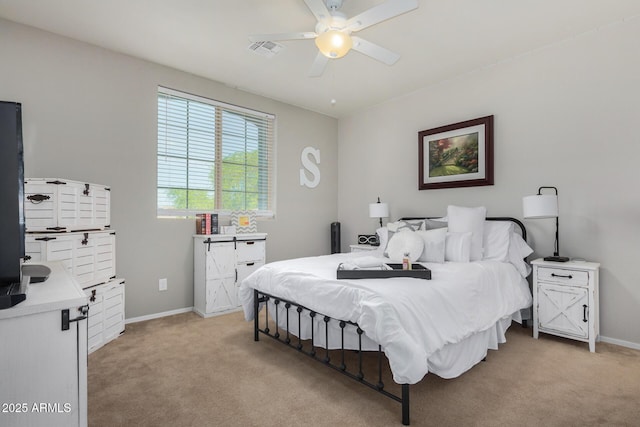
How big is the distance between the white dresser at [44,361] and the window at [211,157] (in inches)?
114

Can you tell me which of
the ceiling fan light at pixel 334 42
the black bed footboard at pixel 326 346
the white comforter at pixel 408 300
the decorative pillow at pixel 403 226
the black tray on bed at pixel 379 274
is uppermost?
the ceiling fan light at pixel 334 42

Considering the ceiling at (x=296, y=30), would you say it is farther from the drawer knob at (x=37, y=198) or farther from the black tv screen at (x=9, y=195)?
the black tv screen at (x=9, y=195)

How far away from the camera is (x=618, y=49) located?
2.84 m

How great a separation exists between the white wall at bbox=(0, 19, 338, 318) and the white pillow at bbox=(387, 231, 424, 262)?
7.71 ft

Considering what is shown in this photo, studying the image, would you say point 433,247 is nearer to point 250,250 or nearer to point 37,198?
point 250,250

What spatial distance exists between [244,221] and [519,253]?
3064 mm

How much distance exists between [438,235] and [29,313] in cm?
298

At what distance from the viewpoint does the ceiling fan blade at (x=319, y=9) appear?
6.75ft

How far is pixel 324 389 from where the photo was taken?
2.08m

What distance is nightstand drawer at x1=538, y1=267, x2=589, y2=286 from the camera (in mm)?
2699

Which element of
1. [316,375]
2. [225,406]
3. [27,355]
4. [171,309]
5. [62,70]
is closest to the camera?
[27,355]

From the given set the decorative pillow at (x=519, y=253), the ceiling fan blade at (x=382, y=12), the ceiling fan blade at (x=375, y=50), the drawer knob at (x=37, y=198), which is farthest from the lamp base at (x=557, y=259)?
the drawer knob at (x=37, y=198)

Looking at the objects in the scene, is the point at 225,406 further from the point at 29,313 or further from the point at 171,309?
the point at 171,309

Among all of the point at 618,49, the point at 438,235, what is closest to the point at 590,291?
the point at 438,235
